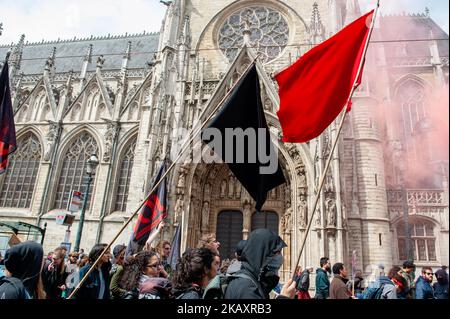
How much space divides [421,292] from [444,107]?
13.1 feet

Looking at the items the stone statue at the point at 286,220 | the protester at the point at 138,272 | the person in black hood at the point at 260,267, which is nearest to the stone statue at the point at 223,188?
the stone statue at the point at 286,220

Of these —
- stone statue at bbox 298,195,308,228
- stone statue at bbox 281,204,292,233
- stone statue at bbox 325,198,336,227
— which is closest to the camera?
stone statue at bbox 325,198,336,227

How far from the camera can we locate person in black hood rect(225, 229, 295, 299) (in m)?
2.21

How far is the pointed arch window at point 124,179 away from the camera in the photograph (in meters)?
18.7

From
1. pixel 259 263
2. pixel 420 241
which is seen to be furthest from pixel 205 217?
pixel 259 263

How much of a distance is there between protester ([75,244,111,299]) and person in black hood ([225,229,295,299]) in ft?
6.82

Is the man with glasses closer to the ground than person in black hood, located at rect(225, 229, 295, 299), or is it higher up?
higher up

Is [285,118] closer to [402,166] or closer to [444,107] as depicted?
[444,107]

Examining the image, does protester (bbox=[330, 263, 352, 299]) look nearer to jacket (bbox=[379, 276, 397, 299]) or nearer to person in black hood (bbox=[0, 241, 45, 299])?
jacket (bbox=[379, 276, 397, 299])

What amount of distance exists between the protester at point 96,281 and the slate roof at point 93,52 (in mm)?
24170

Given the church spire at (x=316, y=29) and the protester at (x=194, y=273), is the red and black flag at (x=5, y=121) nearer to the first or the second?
the protester at (x=194, y=273)

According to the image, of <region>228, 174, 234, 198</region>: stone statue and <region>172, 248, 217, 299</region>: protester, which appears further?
<region>228, 174, 234, 198</region>: stone statue

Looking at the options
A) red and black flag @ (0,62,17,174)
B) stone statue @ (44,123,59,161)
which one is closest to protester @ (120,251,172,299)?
red and black flag @ (0,62,17,174)
